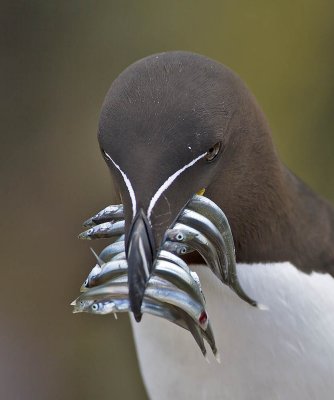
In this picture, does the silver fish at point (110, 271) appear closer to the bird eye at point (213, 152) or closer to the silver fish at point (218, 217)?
the silver fish at point (218, 217)

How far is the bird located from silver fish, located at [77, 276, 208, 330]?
0.07 metres

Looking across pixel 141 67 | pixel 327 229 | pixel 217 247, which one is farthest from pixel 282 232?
pixel 141 67

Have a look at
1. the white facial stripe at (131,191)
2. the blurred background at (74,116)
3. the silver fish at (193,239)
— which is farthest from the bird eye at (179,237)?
the blurred background at (74,116)

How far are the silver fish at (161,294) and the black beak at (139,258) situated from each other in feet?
0.19

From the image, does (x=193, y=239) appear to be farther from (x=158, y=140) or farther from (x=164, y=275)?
(x=158, y=140)

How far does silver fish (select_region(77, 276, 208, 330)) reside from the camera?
1.93 meters

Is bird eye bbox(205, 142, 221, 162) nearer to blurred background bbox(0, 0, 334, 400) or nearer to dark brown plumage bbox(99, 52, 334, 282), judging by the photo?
dark brown plumage bbox(99, 52, 334, 282)

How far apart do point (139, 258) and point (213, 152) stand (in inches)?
13.8

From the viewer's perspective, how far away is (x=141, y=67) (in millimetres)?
2121

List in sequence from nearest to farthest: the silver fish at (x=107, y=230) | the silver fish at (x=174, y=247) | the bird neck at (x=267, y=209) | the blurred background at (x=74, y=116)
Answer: the silver fish at (x=174, y=247), the silver fish at (x=107, y=230), the bird neck at (x=267, y=209), the blurred background at (x=74, y=116)

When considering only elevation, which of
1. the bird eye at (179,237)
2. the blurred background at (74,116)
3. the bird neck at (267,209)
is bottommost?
the blurred background at (74,116)

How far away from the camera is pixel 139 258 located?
6.07 ft

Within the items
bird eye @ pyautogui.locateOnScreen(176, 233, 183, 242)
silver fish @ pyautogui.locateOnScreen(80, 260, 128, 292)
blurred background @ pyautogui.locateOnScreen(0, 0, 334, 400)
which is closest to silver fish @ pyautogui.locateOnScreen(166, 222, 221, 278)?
bird eye @ pyautogui.locateOnScreen(176, 233, 183, 242)

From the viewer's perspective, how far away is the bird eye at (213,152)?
2.05 meters
